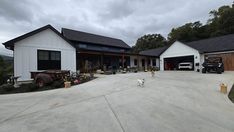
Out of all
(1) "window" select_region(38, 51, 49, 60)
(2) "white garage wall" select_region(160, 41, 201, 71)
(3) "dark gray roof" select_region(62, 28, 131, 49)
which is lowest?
(1) "window" select_region(38, 51, 49, 60)

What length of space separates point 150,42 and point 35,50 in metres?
45.8

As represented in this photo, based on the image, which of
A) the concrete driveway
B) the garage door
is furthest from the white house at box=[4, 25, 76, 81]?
the garage door

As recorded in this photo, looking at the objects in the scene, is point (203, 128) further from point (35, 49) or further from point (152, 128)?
point (35, 49)

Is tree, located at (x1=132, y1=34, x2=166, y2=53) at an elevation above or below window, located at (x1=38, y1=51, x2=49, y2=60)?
above

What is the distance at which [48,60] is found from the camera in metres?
13.8

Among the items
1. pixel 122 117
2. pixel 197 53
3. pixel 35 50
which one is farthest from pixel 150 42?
pixel 122 117

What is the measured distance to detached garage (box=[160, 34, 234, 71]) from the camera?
65.0 ft

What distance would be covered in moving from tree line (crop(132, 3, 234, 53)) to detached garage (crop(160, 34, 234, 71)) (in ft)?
52.8

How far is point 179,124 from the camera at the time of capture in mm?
3914

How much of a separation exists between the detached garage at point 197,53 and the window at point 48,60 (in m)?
18.2

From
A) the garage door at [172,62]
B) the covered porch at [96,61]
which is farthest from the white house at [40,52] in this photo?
the garage door at [172,62]

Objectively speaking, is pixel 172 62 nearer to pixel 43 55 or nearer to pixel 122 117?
pixel 43 55

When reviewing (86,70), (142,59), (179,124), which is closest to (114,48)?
(142,59)

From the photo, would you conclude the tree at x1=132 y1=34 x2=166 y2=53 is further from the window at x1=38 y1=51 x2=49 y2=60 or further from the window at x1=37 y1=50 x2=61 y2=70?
the window at x1=38 y1=51 x2=49 y2=60
